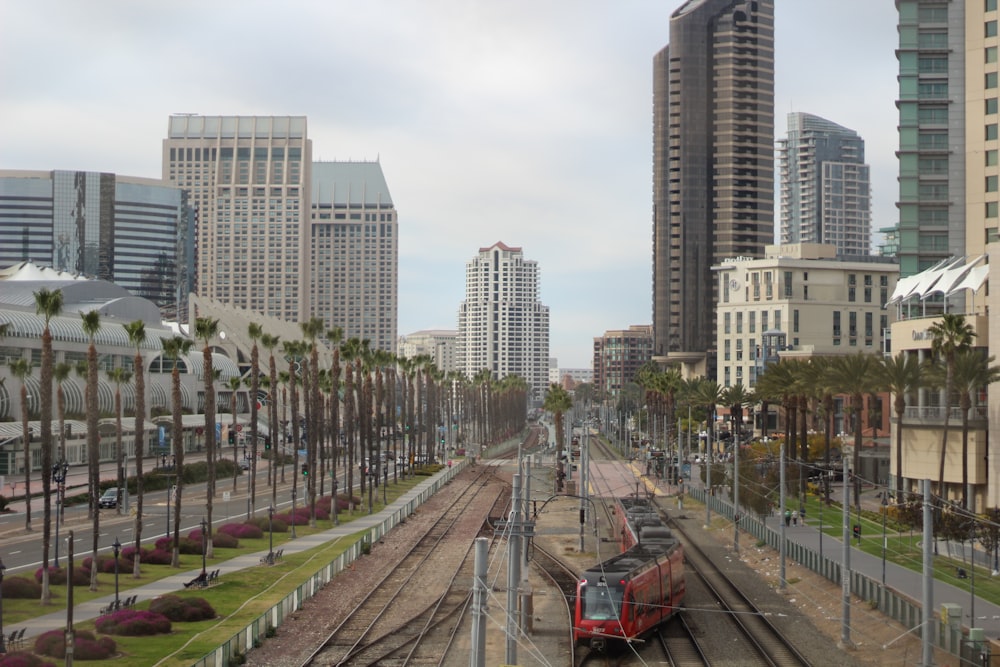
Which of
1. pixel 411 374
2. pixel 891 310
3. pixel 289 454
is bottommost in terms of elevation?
pixel 289 454

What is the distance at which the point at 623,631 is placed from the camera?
128ft

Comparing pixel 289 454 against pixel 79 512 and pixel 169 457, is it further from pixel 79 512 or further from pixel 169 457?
pixel 79 512

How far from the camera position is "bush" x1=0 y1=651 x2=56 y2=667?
33656 mm

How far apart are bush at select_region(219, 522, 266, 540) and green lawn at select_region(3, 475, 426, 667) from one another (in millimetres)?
572

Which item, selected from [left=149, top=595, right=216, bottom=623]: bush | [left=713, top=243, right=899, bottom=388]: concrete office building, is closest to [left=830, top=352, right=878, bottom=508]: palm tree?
[left=149, top=595, right=216, bottom=623]: bush

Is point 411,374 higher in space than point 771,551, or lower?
higher

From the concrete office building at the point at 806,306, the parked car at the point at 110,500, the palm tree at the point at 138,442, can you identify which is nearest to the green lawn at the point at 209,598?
the palm tree at the point at 138,442

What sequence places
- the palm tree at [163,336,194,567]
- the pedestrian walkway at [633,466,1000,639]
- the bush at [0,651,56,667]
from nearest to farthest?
the bush at [0,651,56,667] → the pedestrian walkway at [633,466,1000,639] → the palm tree at [163,336,194,567]

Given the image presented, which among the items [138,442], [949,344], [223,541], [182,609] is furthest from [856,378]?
[182,609]

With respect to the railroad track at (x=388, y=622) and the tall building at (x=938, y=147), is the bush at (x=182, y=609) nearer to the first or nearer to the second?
the railroad track at (x=388, y=622)

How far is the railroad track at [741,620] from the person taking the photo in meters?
39.8

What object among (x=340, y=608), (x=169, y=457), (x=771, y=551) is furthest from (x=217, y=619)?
(x=169, y=457)

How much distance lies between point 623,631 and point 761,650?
5.74 metres

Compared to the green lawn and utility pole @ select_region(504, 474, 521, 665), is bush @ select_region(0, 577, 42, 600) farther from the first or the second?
utility pole @ select_region(504, 474, 521, 665)
